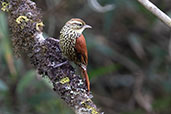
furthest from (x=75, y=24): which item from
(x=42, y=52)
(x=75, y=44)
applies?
(x=42, y=52)

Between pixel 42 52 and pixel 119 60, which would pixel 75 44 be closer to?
pixel 42 52

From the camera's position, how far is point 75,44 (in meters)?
2.77

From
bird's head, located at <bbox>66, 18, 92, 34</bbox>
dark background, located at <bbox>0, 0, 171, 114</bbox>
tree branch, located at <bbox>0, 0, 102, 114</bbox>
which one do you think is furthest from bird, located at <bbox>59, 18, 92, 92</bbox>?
dark background, located at <bbox>0, 0, 171, 114</bbox>

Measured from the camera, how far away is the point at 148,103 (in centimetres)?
532

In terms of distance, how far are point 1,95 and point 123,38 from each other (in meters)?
2.47

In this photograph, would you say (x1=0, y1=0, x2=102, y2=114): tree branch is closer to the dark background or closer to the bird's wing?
the bird's wing

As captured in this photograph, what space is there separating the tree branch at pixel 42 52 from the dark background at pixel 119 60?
2077 mm

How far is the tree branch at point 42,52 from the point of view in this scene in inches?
86.4

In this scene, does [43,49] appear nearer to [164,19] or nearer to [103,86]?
[164,19]

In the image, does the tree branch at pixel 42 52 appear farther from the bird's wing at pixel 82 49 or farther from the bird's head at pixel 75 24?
the bird's head at pixel 75 24

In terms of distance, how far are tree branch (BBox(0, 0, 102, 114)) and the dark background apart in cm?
208

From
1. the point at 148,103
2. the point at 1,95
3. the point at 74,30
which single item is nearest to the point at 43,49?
the point at 74,30

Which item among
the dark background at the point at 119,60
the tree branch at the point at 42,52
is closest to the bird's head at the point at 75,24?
the tree branch at the point at 42,52

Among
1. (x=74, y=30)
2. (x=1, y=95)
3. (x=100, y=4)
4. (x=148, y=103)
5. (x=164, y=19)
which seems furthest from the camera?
(x=148, y=103)
